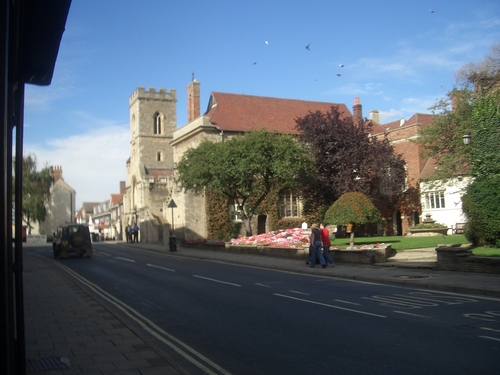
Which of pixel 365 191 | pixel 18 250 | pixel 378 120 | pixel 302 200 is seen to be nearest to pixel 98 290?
pixel 18 250

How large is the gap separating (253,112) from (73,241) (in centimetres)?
2911

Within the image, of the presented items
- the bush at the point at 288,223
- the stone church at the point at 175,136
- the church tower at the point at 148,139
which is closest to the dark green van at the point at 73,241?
the stone church at the point at 175,136

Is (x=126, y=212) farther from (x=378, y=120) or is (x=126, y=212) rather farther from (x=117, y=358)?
(x=117, y=358)

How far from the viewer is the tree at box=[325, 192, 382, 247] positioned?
25312 millimetres

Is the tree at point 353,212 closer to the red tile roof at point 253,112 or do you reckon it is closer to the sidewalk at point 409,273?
the sidewalk at point 409,273

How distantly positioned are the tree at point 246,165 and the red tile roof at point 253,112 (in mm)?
15109

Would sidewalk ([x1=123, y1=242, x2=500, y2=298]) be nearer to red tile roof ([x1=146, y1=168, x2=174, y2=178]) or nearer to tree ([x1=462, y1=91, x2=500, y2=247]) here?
tree ([x1=462, y1=91, x2=500, y2=247])

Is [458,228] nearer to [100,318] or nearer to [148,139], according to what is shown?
[100,318]

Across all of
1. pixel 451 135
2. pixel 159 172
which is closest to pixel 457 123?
pixel 451 135

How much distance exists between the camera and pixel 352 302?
37.4 ft

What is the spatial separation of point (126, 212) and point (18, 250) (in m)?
68.2

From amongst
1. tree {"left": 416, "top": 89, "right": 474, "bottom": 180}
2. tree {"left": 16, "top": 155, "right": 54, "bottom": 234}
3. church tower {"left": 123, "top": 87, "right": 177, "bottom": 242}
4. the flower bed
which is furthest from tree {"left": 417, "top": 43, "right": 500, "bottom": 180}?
tree {"left": 16, "top": 155, "right": 54, "bottom": 234}

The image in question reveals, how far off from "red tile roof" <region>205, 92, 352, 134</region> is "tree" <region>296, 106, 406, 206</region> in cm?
769

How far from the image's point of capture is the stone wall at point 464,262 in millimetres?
14953
